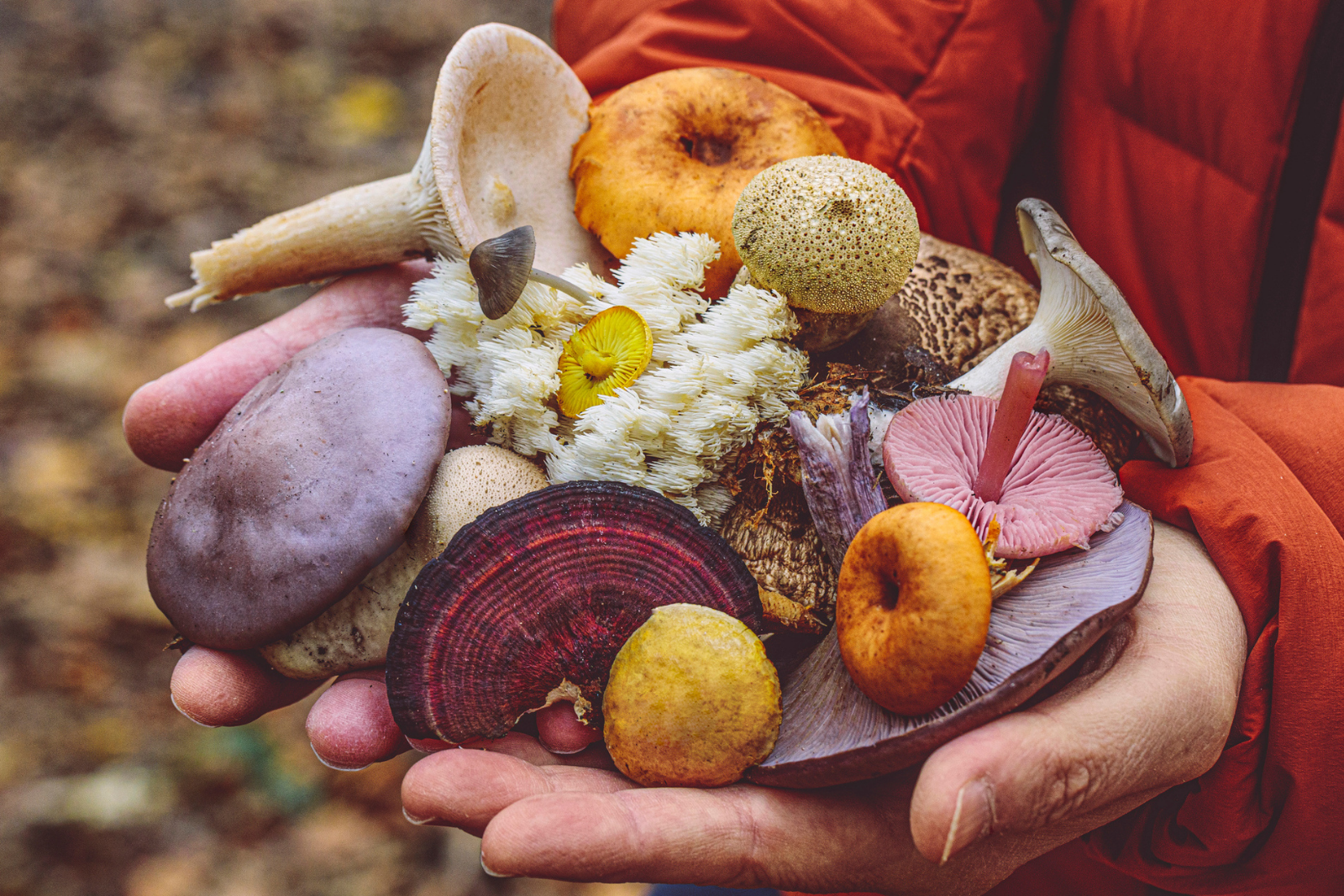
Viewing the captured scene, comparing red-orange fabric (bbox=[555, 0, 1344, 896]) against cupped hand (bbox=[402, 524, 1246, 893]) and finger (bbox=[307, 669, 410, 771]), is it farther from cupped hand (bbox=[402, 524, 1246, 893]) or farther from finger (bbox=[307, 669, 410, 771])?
finger (bbox=[307, 669, 410, 771])

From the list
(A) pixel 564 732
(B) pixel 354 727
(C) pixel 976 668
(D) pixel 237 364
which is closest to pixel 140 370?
(D) pixel 237 364

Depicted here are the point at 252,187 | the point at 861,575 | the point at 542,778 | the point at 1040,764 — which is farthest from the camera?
the point at 252,187

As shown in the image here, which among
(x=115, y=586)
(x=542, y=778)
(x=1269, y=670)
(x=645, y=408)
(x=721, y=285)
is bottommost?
(x=115, y=586)

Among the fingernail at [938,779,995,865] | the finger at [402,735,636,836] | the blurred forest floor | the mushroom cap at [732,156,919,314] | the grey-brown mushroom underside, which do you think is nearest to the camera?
the fingernail at [938,779,995,865]

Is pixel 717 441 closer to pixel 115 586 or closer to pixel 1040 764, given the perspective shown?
pixel 1040 764

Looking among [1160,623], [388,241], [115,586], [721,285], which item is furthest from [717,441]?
[115,586]

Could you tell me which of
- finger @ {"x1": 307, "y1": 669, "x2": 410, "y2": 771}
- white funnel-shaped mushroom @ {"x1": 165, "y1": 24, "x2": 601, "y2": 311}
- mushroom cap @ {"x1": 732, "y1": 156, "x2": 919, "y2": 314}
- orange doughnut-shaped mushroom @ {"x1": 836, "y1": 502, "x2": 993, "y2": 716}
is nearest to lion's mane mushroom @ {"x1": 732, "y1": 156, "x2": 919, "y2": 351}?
mushroom cap @ {"x1": 732, "y1": 156, "x2": 919, "y2": 314}
